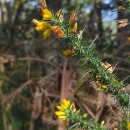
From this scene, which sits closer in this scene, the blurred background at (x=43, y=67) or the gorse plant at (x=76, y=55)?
the gorse plant at (x=76, y=55)

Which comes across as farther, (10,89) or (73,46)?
(10,89)

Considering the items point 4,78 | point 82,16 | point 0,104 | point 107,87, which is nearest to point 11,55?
point 4,78

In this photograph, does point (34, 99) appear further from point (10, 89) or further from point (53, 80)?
point (10, 89)

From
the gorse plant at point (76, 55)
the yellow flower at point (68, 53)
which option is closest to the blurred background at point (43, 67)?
the gorse plant at point (76, 55)

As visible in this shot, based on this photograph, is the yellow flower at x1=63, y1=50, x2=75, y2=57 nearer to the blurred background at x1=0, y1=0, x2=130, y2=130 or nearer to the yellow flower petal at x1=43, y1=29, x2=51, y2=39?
the yellow flower petal at x1=43, y1=29, x2=51, y2=39

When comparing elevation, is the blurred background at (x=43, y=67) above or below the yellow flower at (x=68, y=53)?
below

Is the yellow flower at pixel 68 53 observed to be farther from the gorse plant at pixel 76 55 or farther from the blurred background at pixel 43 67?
the blurred background at pixel 43 67
